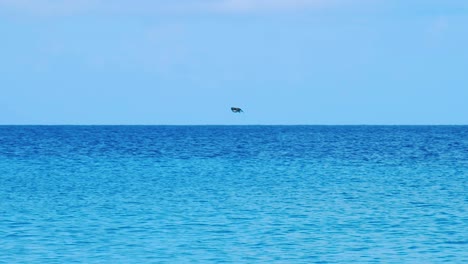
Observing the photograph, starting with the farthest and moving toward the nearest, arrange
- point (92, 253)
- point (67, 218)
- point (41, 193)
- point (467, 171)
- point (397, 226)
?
point (467, 171) < point (41, 193) < point (67, 218) < point (397, 226) < point (92, 253)

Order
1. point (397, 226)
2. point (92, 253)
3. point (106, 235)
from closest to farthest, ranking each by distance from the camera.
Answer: point (92, 253), point (106, 235), point (397, 226)

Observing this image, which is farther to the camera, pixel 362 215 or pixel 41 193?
pixel 41 193

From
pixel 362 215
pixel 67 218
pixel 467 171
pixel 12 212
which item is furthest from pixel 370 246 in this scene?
pixel 467 171

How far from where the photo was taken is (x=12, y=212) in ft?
90.3

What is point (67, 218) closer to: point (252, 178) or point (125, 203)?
point (125, 203)

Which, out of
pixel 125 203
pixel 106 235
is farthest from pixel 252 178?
pixel 106 235

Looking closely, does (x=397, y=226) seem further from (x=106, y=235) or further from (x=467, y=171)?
(x=467, y=171)

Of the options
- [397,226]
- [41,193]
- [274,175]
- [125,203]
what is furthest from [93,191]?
[397,226]

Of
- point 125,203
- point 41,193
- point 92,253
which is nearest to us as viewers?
point 92,253

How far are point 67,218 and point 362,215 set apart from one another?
879 centimetres

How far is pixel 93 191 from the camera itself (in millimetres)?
35938


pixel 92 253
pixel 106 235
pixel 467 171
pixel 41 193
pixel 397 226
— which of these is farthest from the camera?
pixel 467 171

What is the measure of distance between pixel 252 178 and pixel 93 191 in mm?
9572

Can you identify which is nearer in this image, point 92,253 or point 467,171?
point 92,253
